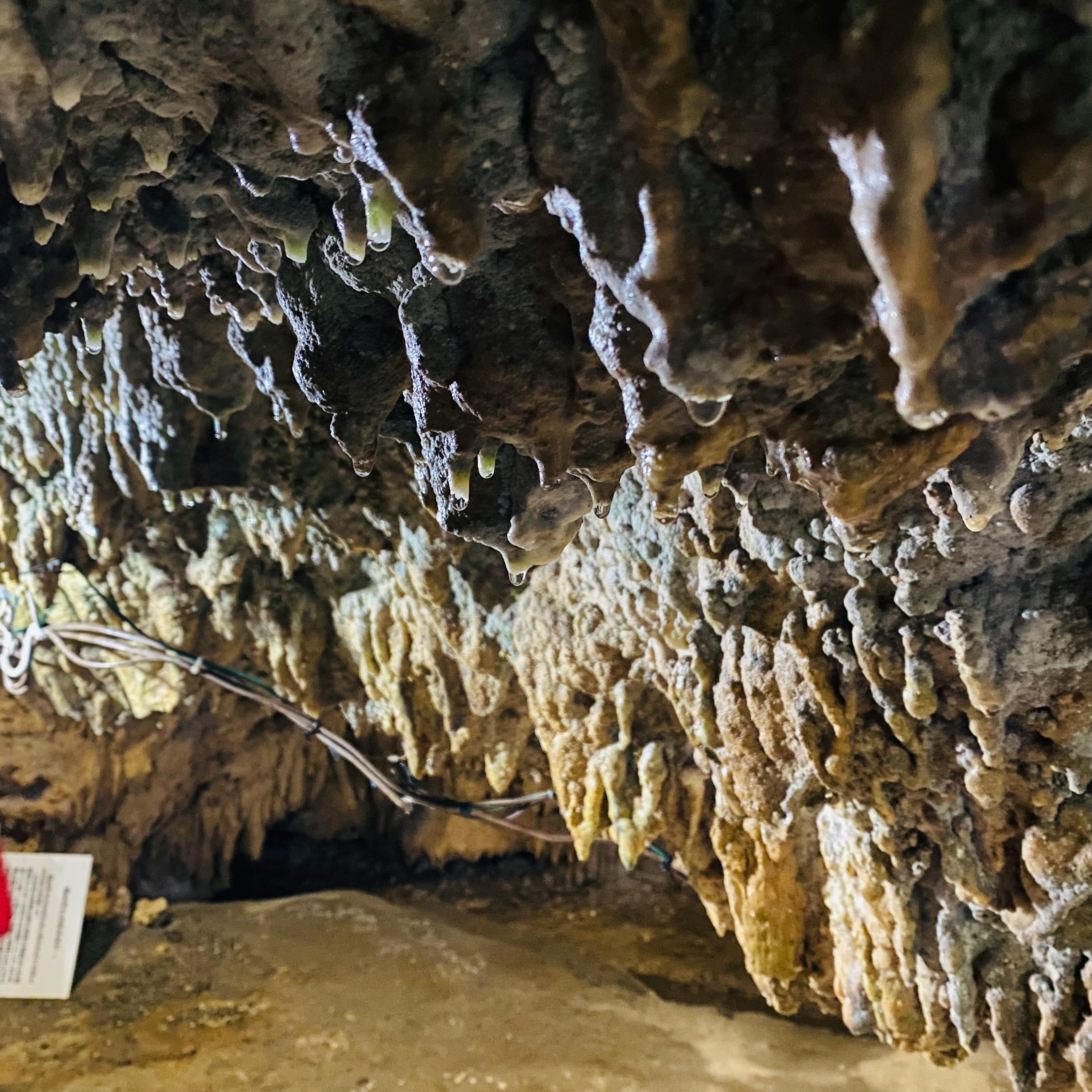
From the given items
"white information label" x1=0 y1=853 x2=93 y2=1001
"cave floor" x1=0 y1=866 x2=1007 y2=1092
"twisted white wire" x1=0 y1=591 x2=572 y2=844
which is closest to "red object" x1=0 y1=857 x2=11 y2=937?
"white information label" x1=0 y1=853 x2=93 y2=1001

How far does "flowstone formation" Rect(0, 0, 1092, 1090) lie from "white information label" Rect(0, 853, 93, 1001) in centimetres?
102

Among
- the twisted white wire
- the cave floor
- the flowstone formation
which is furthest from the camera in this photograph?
the twisted white wire

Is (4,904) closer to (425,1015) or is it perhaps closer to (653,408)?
(425,1015)

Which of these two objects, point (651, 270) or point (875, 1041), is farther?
point (875, 1041)

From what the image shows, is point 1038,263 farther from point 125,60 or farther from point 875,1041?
point 875,1041

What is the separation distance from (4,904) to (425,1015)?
1417 mm

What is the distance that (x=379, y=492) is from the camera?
2330mm

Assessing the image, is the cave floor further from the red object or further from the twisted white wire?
the twisted white wire

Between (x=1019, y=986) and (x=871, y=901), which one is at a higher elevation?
(x=871, y=901)

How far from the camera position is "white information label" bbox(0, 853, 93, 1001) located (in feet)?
10.3

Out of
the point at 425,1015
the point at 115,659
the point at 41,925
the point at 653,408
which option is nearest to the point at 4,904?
the point at 41,925

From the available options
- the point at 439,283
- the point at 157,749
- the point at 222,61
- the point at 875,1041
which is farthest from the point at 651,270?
the point at 157,749

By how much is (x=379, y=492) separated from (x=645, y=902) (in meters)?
2.63

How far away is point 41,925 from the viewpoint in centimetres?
316
